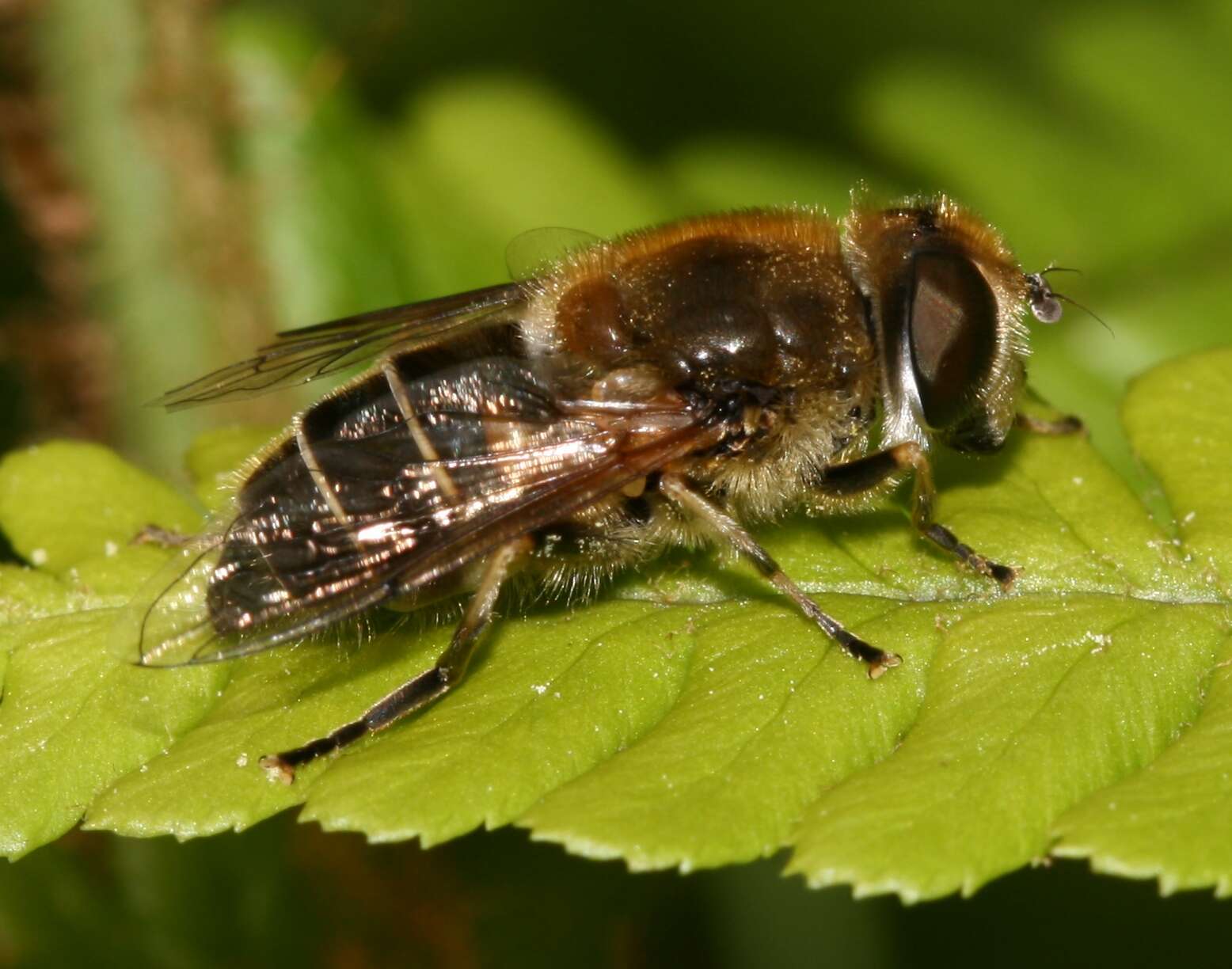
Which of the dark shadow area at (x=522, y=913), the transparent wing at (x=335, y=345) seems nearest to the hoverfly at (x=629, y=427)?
the transparent wing at (x=335, y=345)

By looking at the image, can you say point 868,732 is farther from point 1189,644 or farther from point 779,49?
point 779,49

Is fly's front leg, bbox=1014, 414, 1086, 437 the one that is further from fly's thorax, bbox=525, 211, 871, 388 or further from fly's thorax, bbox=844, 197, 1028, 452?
fly's thorax, bbox=525, 211, 871, 388

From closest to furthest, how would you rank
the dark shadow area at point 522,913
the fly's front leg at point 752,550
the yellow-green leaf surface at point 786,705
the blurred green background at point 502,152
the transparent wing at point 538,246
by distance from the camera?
the yellow-green leaf surface at point 786,705
the fly's front leg at point 752,550
the transparent wing at point 538,246
the dark shadow area at point 522,913
the blurred green background at point 502,152

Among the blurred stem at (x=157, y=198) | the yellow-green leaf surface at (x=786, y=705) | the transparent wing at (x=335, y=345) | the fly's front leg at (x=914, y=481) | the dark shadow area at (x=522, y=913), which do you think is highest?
the blurred stem at (x=157, y=198)

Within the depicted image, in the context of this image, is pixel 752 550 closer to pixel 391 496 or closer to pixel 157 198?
pixel 391 496

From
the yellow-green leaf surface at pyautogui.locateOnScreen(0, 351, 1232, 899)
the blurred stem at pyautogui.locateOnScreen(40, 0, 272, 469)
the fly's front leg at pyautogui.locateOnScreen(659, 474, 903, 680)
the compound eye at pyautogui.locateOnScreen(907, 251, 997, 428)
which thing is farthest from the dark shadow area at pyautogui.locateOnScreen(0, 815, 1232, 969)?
the blurred stem at pyautogui.locateOnScreen(40, 0, 272, 469)

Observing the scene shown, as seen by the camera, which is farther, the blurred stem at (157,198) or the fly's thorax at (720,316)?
the blurred stem at (157,198)

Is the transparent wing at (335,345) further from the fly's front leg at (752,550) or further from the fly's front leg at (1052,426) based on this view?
the fly's front leg at (1052,426)

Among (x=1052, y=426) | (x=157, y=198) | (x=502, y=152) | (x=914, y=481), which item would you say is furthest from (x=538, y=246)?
(x=157, y=198)
